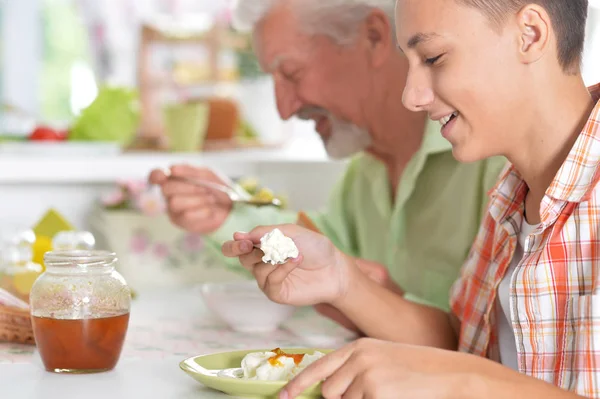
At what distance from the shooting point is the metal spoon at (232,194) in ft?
6.26

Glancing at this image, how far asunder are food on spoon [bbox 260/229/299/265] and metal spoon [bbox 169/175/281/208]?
0.60 meters

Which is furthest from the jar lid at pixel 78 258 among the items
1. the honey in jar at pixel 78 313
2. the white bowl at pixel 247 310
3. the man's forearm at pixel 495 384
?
the man's forearm at pixel 495 384

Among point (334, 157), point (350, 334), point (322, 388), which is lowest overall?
point (350, 334)

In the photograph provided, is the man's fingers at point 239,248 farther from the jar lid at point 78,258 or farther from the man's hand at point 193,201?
the man's hand at point 193,201

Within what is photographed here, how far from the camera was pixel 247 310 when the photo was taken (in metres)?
1.62

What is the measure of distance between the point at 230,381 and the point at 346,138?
97 centimetres

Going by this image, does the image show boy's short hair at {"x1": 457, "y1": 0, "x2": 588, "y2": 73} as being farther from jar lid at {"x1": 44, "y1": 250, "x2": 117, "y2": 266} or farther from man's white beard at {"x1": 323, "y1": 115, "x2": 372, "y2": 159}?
man's white beard at {"x1": 323, "y1": 115, "x2": 372, "y2": 159}

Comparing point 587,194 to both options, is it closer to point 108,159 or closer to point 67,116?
point 108,159

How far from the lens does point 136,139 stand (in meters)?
3.01

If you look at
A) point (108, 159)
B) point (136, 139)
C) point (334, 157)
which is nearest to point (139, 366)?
point (334, 157)

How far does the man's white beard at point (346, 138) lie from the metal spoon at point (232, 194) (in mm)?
178

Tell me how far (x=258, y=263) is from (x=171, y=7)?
2909mm

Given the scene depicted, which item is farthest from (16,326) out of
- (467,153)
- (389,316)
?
(467,153)

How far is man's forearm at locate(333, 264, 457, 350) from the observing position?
1543 millimetres
